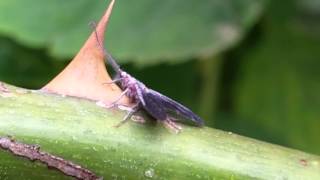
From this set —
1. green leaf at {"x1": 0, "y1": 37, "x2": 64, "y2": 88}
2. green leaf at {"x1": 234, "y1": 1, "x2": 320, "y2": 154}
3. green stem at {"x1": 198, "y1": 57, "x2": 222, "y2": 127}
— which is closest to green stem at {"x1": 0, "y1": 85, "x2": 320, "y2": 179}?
green stem at {"x1": 198, "y1": 57, "x2": 222, "y2": 127}

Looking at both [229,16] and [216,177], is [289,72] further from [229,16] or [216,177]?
[216,177]

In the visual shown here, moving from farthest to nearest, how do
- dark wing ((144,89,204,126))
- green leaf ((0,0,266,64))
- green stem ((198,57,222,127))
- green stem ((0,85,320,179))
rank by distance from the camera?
1. green stem ((198,57,222,127))
2. green leaf ((0,0,266,64))
3. dark wing ((144,89,204,126))
4. green stem ((0,85,320,179))

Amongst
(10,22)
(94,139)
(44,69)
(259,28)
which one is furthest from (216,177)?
(259,28)

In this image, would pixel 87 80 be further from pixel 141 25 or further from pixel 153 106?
pixel 141 25

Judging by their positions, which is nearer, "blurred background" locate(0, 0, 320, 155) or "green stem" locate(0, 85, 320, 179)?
"green stem" locate(0, 85, 320, 179)

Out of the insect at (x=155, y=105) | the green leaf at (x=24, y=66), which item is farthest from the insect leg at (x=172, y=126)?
the green leaf at (x=24, y=66)

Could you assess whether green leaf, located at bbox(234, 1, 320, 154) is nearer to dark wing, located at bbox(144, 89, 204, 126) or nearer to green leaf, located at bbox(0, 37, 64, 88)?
green leaf, located at bbox(0, 37, 64, 88)

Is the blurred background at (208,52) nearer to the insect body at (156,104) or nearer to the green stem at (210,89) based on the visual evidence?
the green stem at (210,89)
